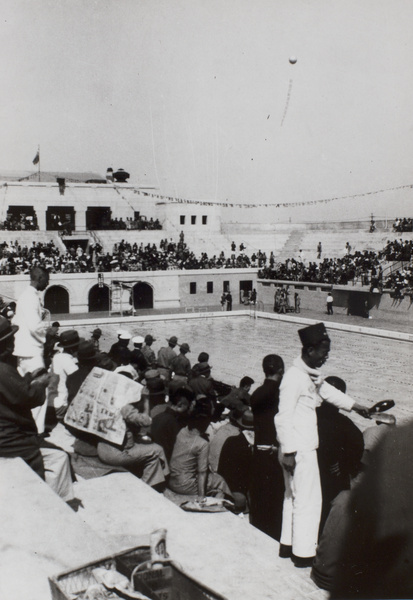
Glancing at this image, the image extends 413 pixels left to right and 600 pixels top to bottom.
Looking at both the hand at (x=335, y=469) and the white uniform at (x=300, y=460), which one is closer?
the white uniform at (x=300, y=460)

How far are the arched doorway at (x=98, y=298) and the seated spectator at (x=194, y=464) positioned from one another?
31.0 metres

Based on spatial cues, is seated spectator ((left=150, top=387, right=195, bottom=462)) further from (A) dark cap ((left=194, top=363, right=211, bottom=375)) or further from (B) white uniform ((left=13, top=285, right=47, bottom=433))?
(A) dark cap ((left=194, top=363, right=211, bottom=375))

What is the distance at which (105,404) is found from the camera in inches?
213

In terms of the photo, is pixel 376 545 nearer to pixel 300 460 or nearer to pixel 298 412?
pixel 300 460

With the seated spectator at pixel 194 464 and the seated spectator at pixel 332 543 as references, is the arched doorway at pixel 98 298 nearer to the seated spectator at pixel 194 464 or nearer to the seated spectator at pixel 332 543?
the seated spectator at pixel 194 464

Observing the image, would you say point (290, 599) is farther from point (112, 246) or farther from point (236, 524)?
point (112, 246)

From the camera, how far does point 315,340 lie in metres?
4.47

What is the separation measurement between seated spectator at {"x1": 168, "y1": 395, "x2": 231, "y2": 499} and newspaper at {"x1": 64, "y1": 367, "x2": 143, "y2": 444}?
0.59 metres

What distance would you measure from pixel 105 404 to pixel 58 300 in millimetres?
30492

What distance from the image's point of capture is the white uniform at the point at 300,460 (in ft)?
14.0

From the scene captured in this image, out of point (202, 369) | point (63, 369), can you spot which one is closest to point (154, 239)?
point (202, 369)

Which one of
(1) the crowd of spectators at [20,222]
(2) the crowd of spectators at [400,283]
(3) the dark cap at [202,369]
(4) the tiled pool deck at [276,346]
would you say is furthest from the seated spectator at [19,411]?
(1) the crowd of spectators at [20,222]

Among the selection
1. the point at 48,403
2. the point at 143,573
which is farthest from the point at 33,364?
the point at 143,573

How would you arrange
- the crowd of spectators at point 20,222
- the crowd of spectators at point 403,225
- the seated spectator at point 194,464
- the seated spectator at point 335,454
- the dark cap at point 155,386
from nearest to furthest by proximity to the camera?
the seated spectator at point 335,454
the seated spectator at point 194,464
the dark cap at point 155,386
the crowd of spectators at point 20,222
the crowd of spectators at point 403,225
